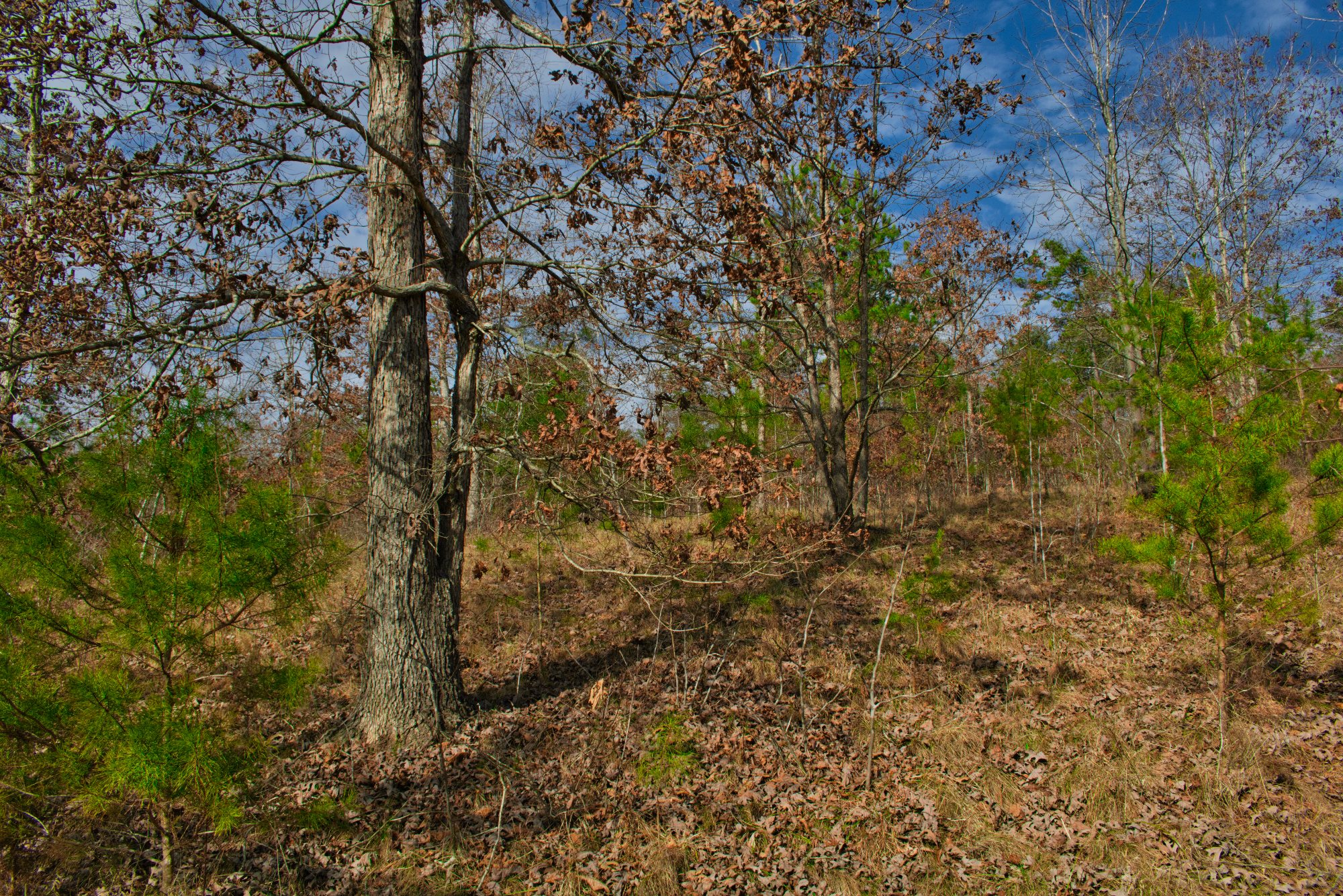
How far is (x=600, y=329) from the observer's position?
6277mm

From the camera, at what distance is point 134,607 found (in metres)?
3.32

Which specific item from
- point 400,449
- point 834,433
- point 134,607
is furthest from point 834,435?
point 134,607

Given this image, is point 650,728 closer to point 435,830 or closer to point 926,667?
point 435,830

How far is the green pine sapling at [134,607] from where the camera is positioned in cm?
319

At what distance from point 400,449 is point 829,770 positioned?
430 centimetres

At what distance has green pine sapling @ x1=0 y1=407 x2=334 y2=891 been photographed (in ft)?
10.5

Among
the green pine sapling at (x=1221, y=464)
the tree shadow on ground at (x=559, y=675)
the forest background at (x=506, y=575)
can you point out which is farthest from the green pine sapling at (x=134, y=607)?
the green pine sapling at (x=1221, y=464)

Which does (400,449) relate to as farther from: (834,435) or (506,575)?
(834,435)

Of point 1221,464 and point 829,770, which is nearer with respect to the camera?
point 1221,464

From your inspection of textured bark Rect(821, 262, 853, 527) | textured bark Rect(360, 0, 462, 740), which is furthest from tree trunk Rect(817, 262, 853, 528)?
textured bark Rect(360, 0, 462, 740)

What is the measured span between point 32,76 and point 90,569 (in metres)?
3.69

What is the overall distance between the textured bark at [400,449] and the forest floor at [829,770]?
441 mm

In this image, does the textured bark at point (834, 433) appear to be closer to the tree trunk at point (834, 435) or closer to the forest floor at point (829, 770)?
the tree trunk at point (834, 435)

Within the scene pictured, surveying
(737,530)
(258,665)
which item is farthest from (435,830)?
(737,530)
